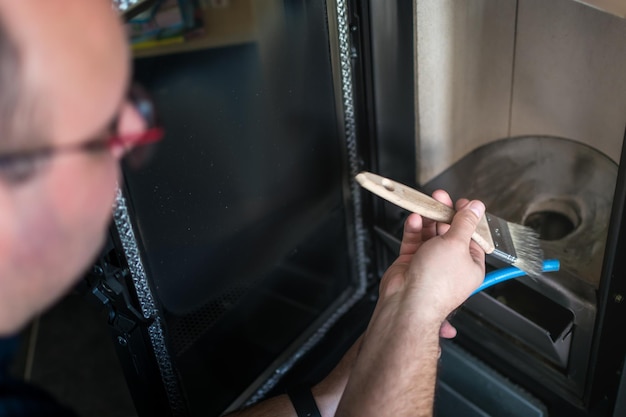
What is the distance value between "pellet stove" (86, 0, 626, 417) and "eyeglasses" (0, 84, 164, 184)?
0.13 meters

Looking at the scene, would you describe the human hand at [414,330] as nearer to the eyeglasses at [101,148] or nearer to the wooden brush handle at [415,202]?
the wooden brush handle at [415,202]

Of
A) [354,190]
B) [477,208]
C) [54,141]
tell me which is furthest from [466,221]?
[54,141]

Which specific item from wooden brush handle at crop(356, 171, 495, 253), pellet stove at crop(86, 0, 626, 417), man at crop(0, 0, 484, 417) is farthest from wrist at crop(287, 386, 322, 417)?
man at crop(0, 0, 484, 417)

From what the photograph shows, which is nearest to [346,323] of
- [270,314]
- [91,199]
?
[270,314]

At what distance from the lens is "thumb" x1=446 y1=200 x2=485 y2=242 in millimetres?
715

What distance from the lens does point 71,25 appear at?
1.50ft

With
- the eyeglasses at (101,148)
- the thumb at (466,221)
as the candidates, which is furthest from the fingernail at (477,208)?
the eyeglasses at (101,148)

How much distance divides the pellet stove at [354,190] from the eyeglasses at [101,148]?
0.44 feet

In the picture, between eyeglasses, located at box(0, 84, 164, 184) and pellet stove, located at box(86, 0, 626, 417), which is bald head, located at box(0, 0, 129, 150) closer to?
eyeglasses, located at box(0, 84, 164, 184)

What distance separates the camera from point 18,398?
Result: 499 mm

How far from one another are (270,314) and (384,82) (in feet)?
1.24

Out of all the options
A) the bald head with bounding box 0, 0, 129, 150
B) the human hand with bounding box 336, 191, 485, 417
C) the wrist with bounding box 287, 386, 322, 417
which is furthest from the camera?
the wrist with bounding box 287, 386, 322, 417

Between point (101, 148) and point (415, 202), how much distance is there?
1.20 ft

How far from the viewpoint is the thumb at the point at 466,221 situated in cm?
72
